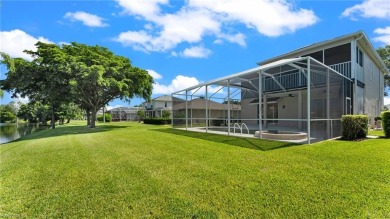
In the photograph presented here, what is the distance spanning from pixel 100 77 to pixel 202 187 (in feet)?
50.6

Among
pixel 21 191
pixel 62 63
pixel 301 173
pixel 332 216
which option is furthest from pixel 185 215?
pixel 62 63

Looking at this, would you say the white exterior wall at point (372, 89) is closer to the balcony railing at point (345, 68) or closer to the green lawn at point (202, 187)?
the balcony railing at point (345, 68)

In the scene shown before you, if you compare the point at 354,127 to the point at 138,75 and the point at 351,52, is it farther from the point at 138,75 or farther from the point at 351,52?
the point at 138,75

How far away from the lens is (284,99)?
19.0 metres

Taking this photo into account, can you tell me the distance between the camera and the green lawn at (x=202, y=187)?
10.7ft

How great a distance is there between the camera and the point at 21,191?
420 cm

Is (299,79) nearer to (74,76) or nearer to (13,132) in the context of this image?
(74,76)

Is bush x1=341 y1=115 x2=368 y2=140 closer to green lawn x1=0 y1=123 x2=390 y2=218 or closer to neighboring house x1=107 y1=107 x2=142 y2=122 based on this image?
green lawn x1=0 y1=123 x2=390 y2=218

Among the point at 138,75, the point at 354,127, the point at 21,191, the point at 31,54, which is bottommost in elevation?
the point at 21,191

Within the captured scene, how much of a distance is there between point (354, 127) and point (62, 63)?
65.3 ft

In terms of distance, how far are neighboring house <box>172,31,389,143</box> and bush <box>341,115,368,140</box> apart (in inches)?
22.1

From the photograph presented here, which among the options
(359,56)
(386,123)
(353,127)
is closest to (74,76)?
(353,127)

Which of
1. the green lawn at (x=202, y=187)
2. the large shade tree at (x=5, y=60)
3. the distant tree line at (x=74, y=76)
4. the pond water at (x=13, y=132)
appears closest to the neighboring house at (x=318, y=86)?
the green lawn at (x=202, y=187)

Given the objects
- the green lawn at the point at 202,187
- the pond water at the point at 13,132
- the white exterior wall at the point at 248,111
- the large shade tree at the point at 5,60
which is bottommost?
the pond water at the point at 13,132
